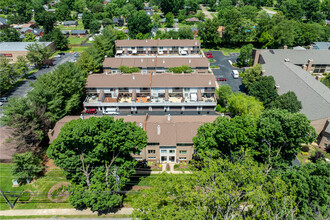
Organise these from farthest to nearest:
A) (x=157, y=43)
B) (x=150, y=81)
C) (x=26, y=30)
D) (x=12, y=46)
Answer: (x=26, y=30), (x=12, y=46), (x=157, y=43), (x=150, y=81)

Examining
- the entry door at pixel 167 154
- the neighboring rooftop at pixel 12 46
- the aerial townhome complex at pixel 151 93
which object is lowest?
the entry door at pixel 167 154

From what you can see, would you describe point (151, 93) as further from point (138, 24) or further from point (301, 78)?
point (138, 24)

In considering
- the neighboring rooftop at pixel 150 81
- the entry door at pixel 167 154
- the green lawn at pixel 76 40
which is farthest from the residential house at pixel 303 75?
the green lawn at pixel 76 40

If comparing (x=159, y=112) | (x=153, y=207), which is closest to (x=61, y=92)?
(x=159, y=112)

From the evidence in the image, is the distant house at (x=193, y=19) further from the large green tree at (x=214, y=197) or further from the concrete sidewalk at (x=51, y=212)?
the concrete sidewalk at (x=51, y=212)

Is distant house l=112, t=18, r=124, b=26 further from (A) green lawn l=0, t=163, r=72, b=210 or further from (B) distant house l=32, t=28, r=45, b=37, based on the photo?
(A) green lawn l=0, t=163, r=72, b=210

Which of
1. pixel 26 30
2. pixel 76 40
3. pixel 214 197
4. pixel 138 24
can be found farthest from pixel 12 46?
pixel 214 197

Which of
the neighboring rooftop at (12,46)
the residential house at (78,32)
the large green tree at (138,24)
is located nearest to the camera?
the neighboring rooftop at (12,46)
